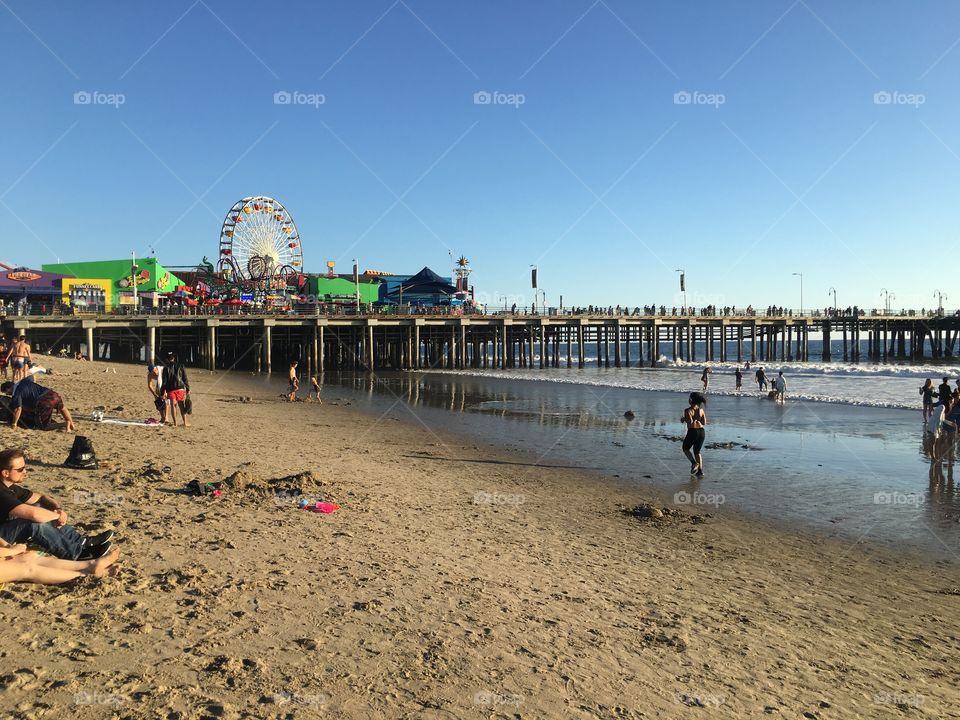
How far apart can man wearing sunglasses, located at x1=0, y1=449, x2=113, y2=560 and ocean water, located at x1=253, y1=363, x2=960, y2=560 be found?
5.58 metres

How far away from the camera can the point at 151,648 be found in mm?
3902

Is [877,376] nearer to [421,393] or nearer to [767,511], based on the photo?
[421,393]

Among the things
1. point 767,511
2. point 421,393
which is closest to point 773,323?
point 421,393

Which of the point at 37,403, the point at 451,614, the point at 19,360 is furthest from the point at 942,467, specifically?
the point at 19,360

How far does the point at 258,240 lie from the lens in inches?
2050

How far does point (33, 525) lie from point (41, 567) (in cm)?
46

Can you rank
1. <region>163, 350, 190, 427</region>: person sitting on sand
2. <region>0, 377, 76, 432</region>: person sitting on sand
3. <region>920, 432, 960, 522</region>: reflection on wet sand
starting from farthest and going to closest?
<region>163, 350, 190, 427</region>: person sitting on sand, <region>0, 377, 76, 432</region>: person sitting on sand, <region>920, 432, 960, 522</region>: reflection on wet sand

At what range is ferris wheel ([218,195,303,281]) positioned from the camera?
50.3 meters

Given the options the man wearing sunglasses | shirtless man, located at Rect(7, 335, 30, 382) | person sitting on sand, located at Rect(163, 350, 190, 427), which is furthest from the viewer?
shirtless man, located at Rect(7, 335, 30, 382)

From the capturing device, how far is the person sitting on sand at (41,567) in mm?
4375

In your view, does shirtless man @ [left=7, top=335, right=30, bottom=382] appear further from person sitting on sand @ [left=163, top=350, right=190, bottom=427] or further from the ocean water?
the ocean water

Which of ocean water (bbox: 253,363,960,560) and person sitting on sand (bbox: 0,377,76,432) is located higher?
person sitting on sand (bbox: 0,377,76,432)

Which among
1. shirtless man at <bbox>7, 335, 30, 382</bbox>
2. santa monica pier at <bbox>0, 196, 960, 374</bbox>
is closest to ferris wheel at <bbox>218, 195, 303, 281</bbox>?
santa monica pier at <bbox>0, 196, 960, 374</bbox>

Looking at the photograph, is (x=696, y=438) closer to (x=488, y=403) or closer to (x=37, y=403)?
(x=37, y=403)
